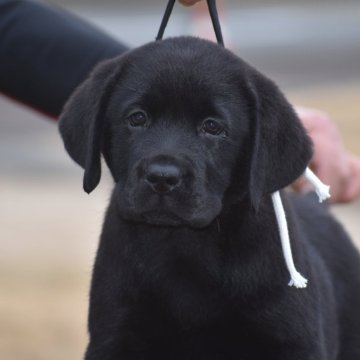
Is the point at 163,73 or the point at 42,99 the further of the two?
the point at 42,99

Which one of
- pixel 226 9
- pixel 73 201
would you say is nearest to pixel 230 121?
pixel 73 201

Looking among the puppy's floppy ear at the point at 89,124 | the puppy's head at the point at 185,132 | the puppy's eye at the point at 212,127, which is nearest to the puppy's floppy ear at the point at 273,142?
the puppy's head at the point at 185,132

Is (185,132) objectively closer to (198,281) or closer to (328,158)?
(198,281)

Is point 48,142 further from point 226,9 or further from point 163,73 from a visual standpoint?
point 226,9

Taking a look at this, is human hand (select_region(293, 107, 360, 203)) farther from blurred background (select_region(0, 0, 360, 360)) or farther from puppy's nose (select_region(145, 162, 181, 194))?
puppy's nose (select_region(145, 162, 181, 194))

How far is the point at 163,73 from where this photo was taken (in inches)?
164

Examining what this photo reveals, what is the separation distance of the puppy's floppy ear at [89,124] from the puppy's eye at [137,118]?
11 centimetres

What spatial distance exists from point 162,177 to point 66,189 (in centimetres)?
591

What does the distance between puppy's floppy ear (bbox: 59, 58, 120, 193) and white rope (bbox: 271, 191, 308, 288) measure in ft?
1.77

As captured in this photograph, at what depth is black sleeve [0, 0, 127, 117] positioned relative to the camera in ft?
16.8

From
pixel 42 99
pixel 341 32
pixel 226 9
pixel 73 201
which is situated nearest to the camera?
pixel 42 99

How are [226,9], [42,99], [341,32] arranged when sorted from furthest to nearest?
[226,9], [341,32], [42,99]

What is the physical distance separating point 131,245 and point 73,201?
5.24m

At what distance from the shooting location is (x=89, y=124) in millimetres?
4270
